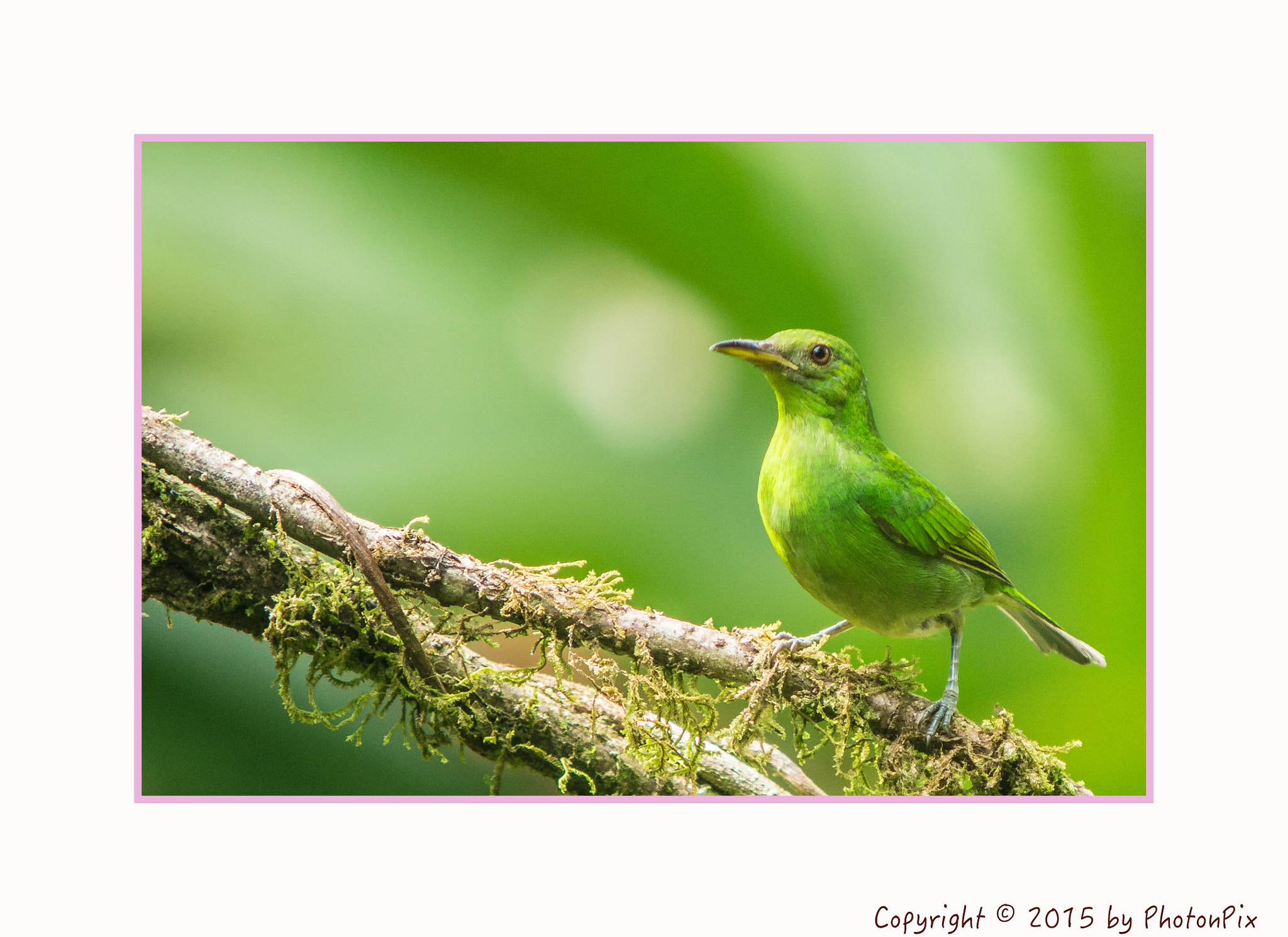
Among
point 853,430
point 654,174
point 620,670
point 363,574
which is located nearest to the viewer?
point 363,574

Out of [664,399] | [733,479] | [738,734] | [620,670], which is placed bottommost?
[738,734]

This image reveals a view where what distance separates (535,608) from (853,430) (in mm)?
1192

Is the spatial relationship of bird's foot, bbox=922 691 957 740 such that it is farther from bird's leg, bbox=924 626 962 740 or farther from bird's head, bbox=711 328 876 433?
bird's head, bbox=711 328 876 433

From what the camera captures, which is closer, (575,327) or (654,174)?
(654,174)

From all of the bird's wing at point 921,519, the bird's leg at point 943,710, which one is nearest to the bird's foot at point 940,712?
the bird's leg at point 943,710

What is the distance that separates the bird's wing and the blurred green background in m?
0.41

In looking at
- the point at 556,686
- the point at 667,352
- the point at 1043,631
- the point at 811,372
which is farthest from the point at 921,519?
the point at 667,352

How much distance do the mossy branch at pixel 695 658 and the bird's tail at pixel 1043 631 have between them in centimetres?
53

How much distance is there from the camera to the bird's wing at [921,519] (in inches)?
98.4

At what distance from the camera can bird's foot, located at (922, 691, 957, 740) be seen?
88.4 inches

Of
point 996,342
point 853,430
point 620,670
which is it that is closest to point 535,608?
point 620,670

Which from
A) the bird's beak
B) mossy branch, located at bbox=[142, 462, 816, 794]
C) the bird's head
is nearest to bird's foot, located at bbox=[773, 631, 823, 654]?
mossy branch, located at bbox=[142, 462, 816, 794]

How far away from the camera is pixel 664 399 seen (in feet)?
11.4

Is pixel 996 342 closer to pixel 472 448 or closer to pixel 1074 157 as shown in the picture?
pixel 1074 157
